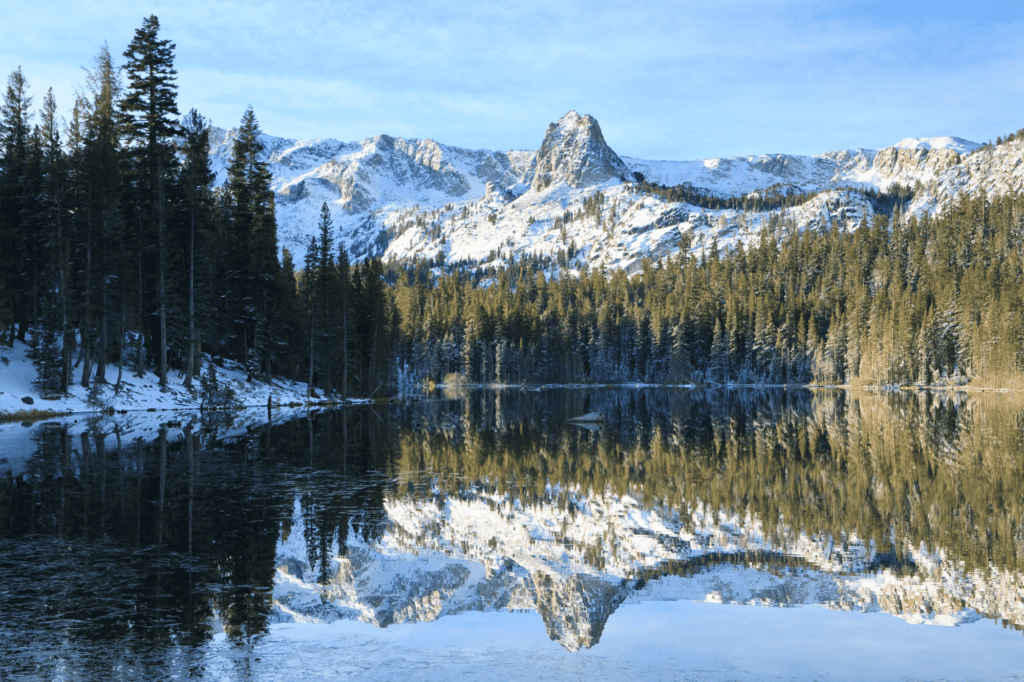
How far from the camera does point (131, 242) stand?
5172cm

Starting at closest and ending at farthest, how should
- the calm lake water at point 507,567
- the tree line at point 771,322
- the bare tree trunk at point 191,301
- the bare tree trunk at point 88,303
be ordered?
the calm lake water at point 507,567 → the bare tree trunk at point 88,303 → the bare tree trunk at point 191,301 → the tree line at point 771,322

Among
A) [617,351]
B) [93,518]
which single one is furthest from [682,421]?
[617,351]

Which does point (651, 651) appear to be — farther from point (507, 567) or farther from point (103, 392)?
point (103, 392)

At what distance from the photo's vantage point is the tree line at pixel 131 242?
47188 millimetres

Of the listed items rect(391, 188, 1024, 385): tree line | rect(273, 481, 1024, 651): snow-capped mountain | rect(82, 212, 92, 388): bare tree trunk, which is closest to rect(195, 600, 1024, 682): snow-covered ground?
rect(273, 481, 1024, 651): snow-capped mountain

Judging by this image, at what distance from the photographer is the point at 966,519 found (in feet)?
61.1

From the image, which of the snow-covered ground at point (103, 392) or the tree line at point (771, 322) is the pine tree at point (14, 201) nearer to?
the snow-covered ground at point (103, 392)

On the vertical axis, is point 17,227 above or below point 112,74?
below

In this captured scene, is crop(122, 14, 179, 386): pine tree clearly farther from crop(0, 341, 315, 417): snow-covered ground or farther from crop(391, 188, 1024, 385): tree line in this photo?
crop(391, 188, 1024, 385): tree line

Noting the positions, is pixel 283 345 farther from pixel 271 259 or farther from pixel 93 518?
pixel 93 518

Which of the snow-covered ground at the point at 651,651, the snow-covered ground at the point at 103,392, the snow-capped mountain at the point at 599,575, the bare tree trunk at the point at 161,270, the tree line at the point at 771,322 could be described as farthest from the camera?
the tree line at the point at 771,322

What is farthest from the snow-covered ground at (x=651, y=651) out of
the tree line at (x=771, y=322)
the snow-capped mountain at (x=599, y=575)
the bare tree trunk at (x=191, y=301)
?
the tree line at (x=771, y=322)

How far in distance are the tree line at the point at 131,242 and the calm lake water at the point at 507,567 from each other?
787 inches

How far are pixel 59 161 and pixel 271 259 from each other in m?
19.0
